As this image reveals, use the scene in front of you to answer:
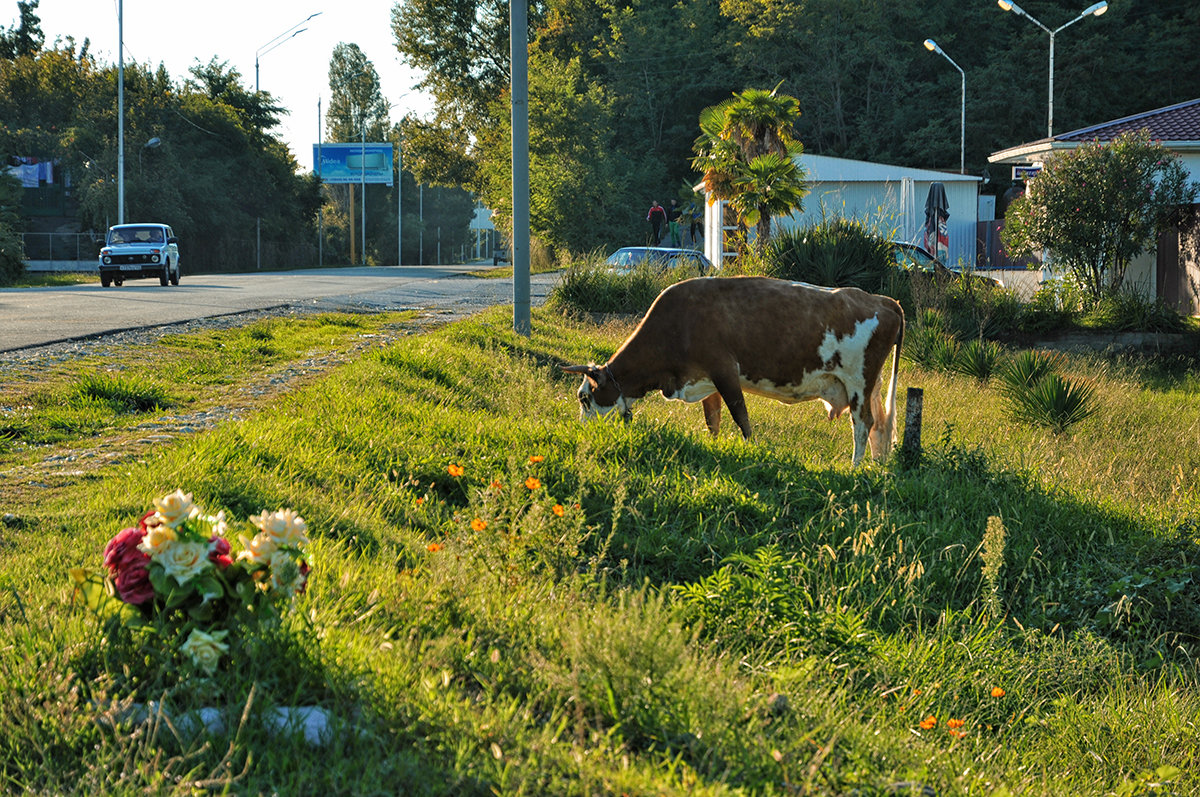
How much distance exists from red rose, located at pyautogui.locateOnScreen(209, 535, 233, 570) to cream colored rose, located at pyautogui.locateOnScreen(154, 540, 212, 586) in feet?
0.28

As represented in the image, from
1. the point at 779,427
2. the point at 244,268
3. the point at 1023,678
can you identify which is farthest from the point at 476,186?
the point at 1023,678

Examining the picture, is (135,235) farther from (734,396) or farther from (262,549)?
(262,549)

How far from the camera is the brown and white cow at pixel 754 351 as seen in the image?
850cm

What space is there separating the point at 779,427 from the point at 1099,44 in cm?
4938

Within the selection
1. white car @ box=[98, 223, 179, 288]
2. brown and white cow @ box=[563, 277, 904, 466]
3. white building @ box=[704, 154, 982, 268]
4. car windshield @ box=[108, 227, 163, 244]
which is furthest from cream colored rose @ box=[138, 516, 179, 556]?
white building @ box=[704, 154, 982, 268]

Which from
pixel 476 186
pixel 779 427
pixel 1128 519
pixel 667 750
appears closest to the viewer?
pixel 667 750

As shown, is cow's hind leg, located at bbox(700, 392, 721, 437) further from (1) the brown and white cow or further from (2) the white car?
(2) the white car

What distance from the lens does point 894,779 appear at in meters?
3.59

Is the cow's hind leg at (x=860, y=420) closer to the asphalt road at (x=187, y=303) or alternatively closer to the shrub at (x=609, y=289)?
the asphalt road at (x=187, y=303)

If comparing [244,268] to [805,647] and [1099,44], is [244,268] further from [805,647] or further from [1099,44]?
[805,647]

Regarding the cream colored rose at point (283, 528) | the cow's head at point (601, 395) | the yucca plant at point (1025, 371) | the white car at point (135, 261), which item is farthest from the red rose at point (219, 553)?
the white car at point (135, 261)

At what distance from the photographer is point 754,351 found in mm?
8508

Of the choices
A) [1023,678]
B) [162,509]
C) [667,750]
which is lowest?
[1023,678]

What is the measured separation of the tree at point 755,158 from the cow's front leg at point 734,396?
14.3 metres
